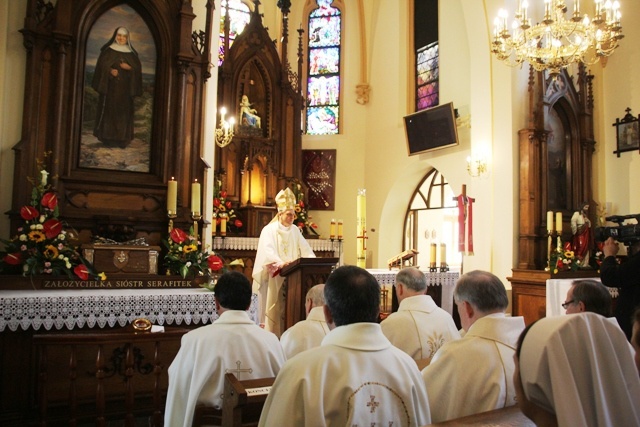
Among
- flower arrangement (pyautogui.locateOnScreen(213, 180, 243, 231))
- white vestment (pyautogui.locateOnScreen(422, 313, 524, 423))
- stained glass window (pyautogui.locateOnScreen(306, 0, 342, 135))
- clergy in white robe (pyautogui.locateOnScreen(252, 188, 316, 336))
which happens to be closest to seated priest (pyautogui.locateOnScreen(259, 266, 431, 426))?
white vestment (pyautogui.locateOnScreen(422, 313, 524, 423))

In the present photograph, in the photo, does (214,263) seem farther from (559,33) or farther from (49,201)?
(559,33)

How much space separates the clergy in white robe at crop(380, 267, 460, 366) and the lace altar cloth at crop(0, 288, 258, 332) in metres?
2.26

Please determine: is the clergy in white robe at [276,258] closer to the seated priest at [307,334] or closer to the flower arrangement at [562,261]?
the seated priest at [307,334]

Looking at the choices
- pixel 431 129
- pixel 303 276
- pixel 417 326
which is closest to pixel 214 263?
pixel 303 276

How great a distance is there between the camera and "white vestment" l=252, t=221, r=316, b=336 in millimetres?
6219

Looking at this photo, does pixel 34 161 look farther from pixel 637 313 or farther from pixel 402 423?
pixel 637 313

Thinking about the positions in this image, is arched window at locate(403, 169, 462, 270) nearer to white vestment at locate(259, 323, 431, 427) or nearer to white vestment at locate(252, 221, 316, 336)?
white vestment at locate(252, 221, 316, 336)

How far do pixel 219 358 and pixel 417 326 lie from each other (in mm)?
1419

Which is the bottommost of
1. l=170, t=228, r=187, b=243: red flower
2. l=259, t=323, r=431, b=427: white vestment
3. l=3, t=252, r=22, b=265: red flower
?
l=259, t=323, r=431, b=427: white vestment

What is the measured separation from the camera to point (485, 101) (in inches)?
392

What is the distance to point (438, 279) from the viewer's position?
29.3 feet

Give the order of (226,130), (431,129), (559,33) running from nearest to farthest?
(559,33)
(226,130)
(431,129)

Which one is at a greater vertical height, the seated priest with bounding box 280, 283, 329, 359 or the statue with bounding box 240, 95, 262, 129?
the statue with bounding box 240, 95, 262, 129

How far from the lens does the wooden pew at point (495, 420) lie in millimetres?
1785
